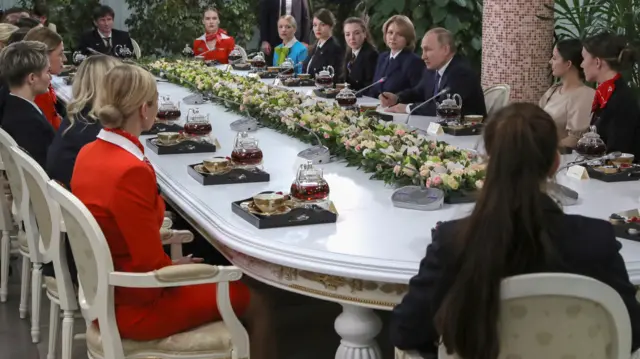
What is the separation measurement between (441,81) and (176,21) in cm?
582

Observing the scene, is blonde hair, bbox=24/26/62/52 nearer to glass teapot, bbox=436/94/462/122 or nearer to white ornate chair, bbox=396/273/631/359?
glass teapot, bbox=436/94/462/122

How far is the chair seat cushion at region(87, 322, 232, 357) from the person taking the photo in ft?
9.05

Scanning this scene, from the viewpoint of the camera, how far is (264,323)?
118 inches

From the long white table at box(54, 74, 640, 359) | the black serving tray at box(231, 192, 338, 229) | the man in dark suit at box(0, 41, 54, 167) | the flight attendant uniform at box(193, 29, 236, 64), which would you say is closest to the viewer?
the long white table at box(54, 74, 640, 359)

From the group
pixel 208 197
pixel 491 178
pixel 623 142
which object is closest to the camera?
pixel 491 178

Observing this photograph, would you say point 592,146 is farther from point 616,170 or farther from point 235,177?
point 235,177

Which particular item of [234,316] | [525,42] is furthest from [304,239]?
[525,42]

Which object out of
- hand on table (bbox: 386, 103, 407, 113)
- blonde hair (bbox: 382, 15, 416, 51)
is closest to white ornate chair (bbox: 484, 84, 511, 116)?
hand on table (bbox: 386, 103, 407, 113)

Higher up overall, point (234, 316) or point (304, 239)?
point (304, 239)

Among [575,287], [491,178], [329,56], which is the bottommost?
[329,56]

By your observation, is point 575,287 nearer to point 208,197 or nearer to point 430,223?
point 430,223

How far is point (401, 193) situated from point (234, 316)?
74 cm

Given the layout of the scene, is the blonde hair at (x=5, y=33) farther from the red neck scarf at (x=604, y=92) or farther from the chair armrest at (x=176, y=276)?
the chair armrest at (x=176, y=276)

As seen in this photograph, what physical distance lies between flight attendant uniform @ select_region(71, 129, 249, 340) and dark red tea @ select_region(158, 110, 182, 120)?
2073mm
